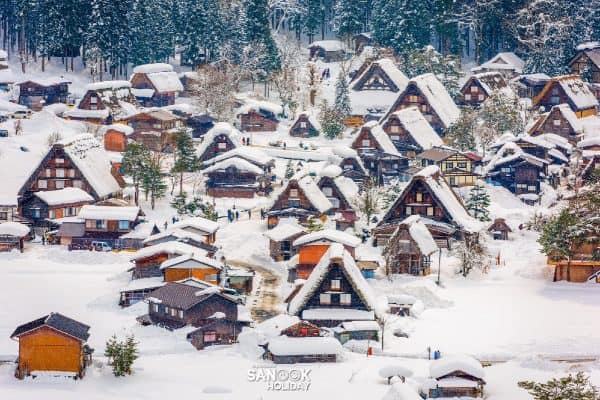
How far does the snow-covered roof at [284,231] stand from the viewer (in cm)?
6656

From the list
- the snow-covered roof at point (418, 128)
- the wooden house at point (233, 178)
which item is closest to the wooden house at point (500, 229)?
the wooden house at point (233, 178)

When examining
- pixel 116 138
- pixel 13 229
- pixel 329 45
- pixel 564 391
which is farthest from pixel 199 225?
pixel 329 45

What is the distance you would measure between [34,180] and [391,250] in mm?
21956

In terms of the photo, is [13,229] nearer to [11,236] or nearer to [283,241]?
[11,236]

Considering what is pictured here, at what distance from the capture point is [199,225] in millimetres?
67375

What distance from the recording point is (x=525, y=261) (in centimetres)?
6562

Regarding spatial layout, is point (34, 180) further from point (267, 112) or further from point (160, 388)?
point (160, 388)

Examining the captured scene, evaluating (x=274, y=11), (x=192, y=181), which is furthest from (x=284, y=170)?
(x=274, y=11)

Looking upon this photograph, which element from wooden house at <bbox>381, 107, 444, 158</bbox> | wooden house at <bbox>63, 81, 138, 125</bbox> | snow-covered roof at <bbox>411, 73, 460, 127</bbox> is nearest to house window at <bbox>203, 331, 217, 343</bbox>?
wooden house at <bbox>381, 107, 444, 158</bbox>

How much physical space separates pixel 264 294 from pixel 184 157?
1832cm

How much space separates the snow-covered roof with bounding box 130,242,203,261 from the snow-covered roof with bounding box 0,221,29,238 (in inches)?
308

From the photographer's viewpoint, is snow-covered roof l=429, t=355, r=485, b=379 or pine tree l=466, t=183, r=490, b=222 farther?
pine tree l=466, t=183, r=490, b=222

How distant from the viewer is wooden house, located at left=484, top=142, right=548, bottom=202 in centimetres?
7775

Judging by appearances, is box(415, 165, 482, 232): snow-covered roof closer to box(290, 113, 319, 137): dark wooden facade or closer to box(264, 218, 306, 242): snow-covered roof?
box(264, 218, 306, 242): snow-covered roof
